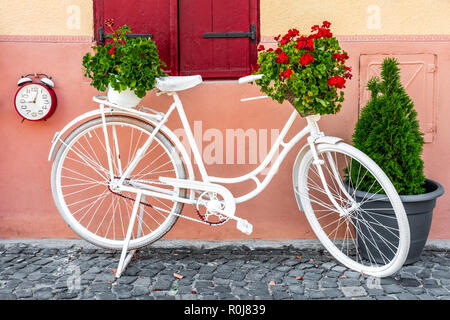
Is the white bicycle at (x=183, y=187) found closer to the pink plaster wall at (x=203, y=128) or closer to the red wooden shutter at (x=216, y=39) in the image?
the pink plaster wall at (x=203, y=128)

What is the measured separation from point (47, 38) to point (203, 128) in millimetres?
1483

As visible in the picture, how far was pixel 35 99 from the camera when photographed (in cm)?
361

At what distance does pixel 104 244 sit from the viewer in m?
3.29

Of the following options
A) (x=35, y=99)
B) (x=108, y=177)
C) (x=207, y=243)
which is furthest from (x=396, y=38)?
(x=35, y=99)

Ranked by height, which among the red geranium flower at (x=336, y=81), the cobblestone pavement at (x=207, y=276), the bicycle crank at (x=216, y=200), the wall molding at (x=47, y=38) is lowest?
the cobblestone pavement at (x=207, y=276)

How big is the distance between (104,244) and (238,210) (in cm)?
113

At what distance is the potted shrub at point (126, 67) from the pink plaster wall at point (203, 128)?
68 cm

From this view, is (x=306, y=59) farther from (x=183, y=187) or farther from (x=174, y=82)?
(x=183, y=187)

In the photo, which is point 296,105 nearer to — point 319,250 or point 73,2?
point 319,250

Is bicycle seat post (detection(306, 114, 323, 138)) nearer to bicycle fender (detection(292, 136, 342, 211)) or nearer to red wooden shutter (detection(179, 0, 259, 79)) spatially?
bicycle fender (detection(292, 136, 342, 211))

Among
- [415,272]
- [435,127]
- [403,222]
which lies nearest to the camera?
[403,222]

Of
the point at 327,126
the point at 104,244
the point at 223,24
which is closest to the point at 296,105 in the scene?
the point at 327,126

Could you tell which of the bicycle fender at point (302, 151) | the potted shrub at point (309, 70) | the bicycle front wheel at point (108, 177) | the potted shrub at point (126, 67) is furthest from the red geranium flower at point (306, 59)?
the bicycle front wheel at point (108, 177)

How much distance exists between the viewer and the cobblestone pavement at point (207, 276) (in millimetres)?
2879
